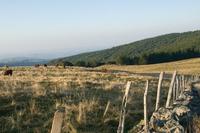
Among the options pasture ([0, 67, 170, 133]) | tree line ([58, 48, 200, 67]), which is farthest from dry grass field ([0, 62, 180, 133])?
tree line ([58, 48, 200, 67])

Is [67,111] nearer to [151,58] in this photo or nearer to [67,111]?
[67,111]

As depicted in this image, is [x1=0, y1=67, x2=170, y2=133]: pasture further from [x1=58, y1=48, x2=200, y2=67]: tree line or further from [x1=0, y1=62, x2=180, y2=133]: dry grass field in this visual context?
[x1=58, y1=48, x2=200, y2=67]: tree line

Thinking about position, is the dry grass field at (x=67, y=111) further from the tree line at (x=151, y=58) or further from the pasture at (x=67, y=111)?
the tree line at (x=151, y=58)

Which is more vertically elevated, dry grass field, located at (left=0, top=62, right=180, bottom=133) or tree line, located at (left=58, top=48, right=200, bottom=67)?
dry grass field, located at (left=0, top=62, right=180, bottom=133)

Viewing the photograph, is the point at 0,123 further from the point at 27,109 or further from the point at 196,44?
the point at 196,44

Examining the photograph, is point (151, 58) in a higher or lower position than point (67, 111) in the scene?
lower

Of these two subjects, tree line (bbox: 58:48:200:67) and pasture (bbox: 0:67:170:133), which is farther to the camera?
tree line (bbox: 58:48:200:67)

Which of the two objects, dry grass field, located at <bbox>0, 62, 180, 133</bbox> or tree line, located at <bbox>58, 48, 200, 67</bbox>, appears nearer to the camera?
dry grass field, located at <bbox>0, 62, 180, 133</bbox>

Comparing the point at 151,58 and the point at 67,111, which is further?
the point at 151,58

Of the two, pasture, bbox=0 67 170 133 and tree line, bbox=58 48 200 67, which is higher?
pasture, bbox=0 67 170 133

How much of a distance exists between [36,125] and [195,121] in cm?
638

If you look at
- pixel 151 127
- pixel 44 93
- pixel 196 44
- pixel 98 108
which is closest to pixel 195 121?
pixel 151 127

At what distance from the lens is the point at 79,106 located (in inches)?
744

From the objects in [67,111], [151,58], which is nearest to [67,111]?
[67,111]
